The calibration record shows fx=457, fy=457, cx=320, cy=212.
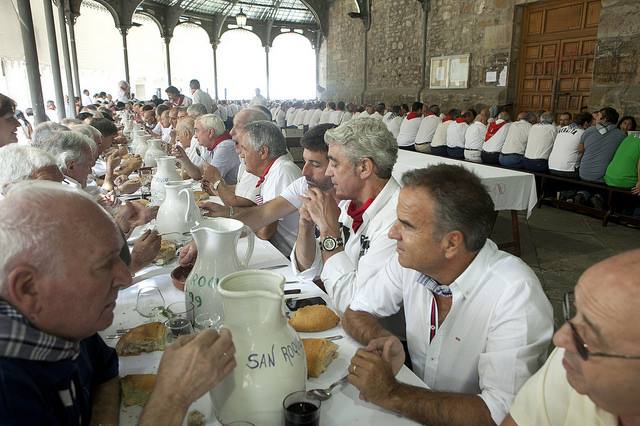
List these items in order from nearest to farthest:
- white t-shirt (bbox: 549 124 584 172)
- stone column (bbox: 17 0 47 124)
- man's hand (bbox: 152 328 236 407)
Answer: man's hand (bbox: 152 328 236 407), stone column (bbox: 17 0 47 124), white t-shirt (bbox: 549 124 584 172)

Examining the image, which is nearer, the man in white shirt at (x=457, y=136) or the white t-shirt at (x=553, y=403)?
the white t-shirt at (x=553, y=403)

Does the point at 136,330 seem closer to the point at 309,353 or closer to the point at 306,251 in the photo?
the point at 309,353

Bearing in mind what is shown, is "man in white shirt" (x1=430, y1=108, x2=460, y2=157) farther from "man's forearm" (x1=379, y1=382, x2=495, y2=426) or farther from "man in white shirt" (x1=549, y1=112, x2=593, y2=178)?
"man's forearm" (x1=379, y1=382, x2=495, y2=426)

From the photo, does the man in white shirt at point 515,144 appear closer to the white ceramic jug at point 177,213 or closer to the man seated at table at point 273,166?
the man seated at table at point 273,166

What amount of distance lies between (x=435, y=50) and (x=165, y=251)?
1192 cm

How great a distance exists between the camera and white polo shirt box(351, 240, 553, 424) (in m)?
1.26

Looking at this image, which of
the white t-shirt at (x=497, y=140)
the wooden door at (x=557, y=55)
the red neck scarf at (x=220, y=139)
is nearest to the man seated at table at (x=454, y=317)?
the red neck scarf at (x=220, y=139)

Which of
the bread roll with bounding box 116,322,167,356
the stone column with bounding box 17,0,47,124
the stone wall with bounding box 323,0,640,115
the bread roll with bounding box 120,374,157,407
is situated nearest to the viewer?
the bread roll with bounding box 120,374,157,407

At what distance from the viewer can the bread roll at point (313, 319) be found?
→ 1.51 metres

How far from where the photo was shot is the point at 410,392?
1.18m

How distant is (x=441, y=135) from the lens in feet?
28.8

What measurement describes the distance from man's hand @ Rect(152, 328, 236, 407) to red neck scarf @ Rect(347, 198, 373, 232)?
1.37m

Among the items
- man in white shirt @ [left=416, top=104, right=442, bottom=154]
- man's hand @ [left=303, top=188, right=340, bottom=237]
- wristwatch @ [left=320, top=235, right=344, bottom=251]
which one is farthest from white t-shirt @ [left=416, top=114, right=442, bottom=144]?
wristwatch @ [left=320, top=235, right=344, bottom=251]

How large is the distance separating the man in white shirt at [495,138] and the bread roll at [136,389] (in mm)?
7302
